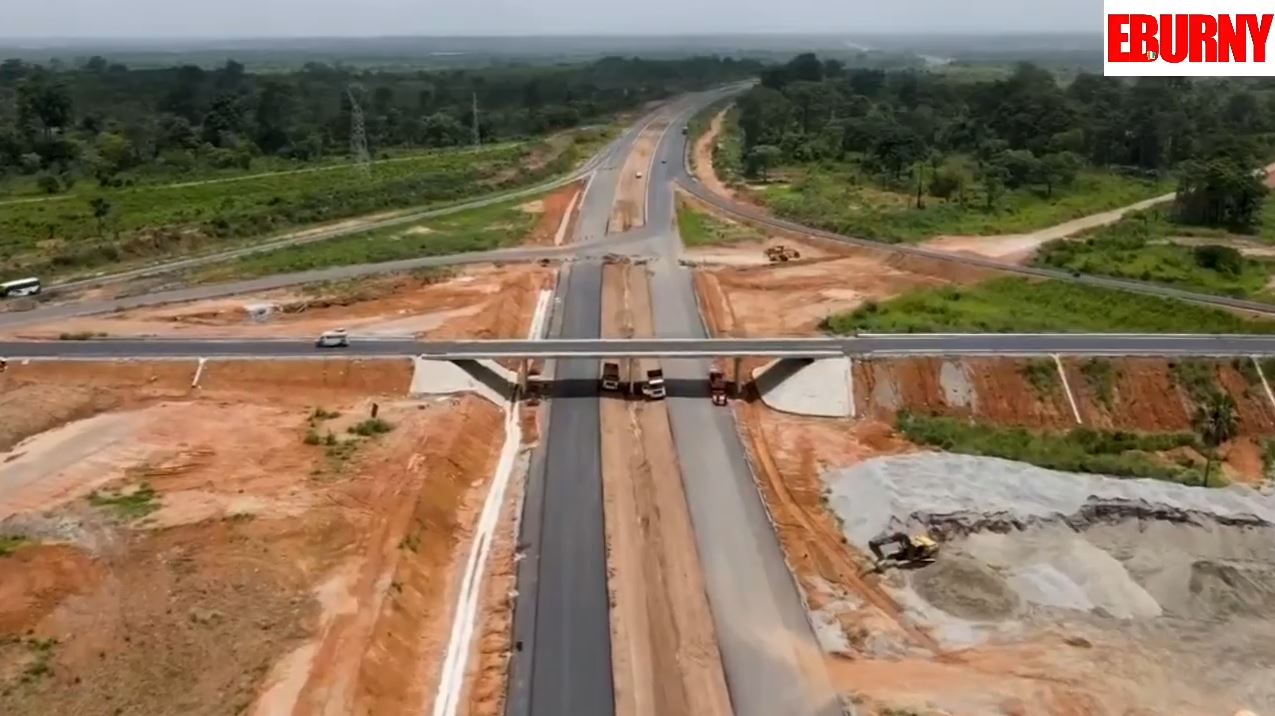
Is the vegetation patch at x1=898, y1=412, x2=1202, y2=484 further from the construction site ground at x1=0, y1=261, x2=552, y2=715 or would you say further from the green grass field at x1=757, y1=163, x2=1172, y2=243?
the green grass field at x1=757, y1=163, x2=1172, y2=243

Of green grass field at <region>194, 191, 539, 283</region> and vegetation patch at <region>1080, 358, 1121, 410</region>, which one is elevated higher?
green grass field at <region>194, 191, 539, 283</region>

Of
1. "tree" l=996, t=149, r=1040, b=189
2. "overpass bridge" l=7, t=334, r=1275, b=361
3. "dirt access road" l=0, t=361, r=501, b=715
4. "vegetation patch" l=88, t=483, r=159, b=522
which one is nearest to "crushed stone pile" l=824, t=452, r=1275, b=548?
"overpass bridge" l=7, t=334, r=1275, b=361

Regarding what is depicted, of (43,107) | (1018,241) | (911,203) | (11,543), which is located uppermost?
(43,107)

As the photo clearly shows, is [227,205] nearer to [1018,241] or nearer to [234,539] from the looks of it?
[234,539]

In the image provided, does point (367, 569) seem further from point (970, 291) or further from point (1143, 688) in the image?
point (970, 291)

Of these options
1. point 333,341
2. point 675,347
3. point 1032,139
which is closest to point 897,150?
point 1032,139

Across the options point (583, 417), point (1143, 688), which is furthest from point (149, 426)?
point (1143, 688)

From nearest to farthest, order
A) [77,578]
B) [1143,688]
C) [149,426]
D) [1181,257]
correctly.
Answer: [1143,688] → [77,578] → [149,426] → [1181,257]
